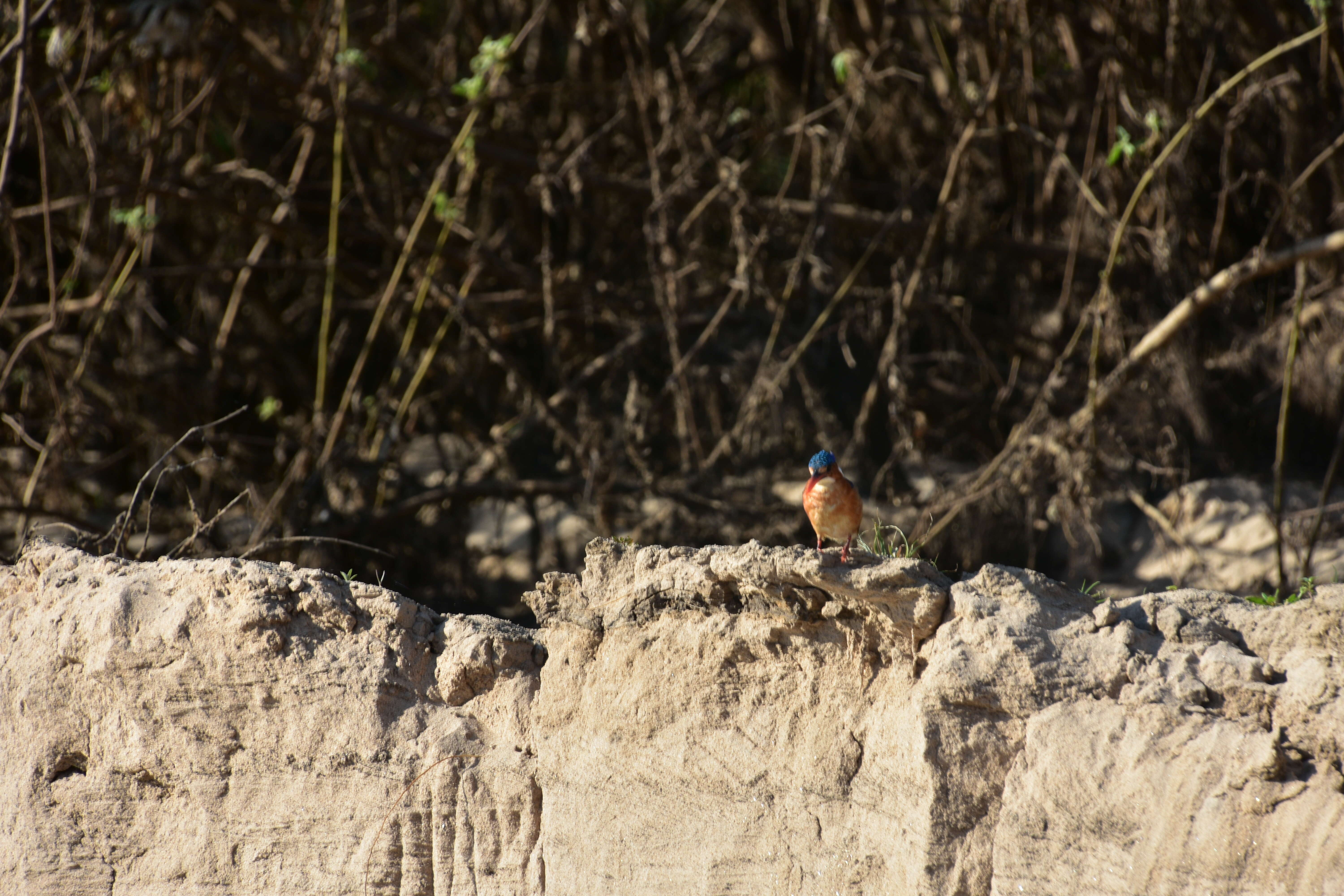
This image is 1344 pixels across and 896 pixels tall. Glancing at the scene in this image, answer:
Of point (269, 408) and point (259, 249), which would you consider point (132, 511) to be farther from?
point (259, 249)

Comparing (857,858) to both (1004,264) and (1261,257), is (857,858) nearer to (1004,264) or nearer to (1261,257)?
(1261,257)

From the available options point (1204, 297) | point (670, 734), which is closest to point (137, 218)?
point (670, 734)

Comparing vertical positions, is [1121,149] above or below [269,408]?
above

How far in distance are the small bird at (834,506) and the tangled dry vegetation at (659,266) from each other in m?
2.52

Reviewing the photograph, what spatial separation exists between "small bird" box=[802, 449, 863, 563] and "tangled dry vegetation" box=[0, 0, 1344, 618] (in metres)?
2.52

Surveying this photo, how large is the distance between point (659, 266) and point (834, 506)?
3555 mm

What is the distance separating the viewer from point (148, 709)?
3.32m

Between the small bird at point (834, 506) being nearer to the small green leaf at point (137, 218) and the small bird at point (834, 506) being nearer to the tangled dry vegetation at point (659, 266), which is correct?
the tangled dry vegetation at point (659, 266)

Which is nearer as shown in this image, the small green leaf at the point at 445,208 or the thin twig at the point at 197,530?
the thin twig at the point at 197,530

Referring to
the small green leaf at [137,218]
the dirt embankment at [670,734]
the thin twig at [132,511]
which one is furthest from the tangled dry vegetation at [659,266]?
the dirt embankment at [670,734]

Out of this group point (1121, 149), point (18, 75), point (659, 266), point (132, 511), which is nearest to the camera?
point (132, 511)

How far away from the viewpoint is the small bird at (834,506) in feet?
9.64

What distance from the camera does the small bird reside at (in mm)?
2938

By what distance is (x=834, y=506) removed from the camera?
2.94 metres
